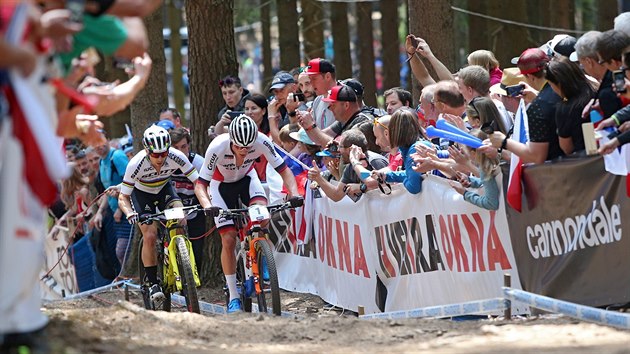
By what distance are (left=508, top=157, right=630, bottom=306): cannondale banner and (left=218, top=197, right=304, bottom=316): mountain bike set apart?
2.99 meters

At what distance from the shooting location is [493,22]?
22.5 m

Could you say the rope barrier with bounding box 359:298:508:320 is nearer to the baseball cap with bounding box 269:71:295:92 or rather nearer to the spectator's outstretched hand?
the spectator's outstretched hand

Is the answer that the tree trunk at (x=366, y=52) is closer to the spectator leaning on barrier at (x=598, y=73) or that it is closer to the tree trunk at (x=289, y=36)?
the tree trunk at (x=289, y=36)

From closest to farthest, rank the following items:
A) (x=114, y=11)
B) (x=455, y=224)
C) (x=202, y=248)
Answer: (x=114, y=11), (x=455, y=224), (x=202, y=248)

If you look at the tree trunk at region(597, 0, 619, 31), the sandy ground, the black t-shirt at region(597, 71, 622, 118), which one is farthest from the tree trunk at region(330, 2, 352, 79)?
the black t-shirt at region(597, 71, 622, 118)

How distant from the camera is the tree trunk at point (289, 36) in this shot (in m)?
22.4

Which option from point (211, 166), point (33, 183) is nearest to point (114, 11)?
point (33, 183)

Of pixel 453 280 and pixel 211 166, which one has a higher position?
pixel 211 166

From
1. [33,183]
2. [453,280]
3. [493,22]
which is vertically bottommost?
[453,280]

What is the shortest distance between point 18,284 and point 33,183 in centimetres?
56

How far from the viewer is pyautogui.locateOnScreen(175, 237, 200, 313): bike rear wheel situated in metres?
12.6

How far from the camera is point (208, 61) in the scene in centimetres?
1644

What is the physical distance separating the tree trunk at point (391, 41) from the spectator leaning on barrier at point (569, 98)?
52.0 ft

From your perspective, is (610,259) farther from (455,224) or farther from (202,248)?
(202,248)
